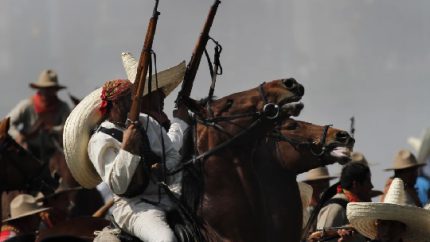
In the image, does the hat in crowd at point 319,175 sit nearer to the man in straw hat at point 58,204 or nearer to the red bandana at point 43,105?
the man in straw hat at point 58,204

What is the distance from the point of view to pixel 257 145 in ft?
43.6

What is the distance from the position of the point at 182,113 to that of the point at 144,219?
4.28ft

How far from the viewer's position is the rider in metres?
11.8

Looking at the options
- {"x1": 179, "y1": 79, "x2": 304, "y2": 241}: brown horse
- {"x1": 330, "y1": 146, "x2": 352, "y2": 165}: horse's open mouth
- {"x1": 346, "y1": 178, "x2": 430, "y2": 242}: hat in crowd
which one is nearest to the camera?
{"x1": 179, "y1": 79, "x2": 304, "y2": 241}: brown horse

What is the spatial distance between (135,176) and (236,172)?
3.57 feet

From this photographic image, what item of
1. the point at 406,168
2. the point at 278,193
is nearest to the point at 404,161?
the point at 406,168

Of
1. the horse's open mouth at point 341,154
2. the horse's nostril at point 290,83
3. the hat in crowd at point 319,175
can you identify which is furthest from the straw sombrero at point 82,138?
the hat in crowd at point 319,175

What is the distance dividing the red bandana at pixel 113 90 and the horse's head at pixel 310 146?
1.93 metres

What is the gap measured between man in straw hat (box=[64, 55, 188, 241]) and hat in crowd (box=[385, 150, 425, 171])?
4811mm

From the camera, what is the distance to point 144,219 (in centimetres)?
1205

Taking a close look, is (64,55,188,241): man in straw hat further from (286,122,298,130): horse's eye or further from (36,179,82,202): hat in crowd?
(36,179,82,202): hat in crowd

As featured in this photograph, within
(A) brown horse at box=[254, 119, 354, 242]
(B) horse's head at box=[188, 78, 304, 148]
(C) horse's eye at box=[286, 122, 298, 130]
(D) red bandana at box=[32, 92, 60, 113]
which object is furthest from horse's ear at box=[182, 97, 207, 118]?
(D) red bandana at box=[32, 92, 60, 113]

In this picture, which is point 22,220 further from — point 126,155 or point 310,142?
point 126,155

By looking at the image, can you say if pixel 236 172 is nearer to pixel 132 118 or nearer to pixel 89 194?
pixel 132 118
